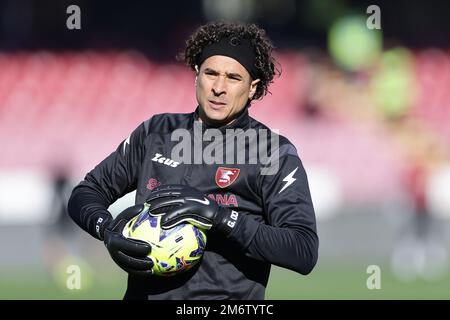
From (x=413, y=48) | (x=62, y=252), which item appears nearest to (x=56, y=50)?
(x=62, y=252)

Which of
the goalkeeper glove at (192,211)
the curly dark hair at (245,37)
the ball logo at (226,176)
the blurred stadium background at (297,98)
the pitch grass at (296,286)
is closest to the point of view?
the goalkeeper glove at (192,211)

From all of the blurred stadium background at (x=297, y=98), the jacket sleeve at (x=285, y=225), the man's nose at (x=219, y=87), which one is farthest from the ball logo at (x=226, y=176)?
the blurred stadium background at (x=297, y=98)

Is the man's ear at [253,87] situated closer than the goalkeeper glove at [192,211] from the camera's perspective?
No

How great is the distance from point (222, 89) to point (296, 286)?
25.2ft

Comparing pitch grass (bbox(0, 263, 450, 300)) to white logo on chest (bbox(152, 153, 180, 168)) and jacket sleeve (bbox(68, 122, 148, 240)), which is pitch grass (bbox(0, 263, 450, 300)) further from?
white logo on chest (bbox(152, 153, 180, 168))

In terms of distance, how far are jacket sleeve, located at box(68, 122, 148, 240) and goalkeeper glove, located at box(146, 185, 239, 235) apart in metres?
0.47

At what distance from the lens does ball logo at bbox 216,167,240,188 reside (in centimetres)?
414

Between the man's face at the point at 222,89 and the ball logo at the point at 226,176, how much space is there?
25cm

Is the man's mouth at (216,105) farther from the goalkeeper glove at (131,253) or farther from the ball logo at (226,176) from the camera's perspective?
the goalkeeper glove at (131,253)

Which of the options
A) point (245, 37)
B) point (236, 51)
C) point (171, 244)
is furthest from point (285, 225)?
point (245, 37)

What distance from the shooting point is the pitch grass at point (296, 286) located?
10.7 m

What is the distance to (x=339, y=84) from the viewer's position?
16359 millimetres
